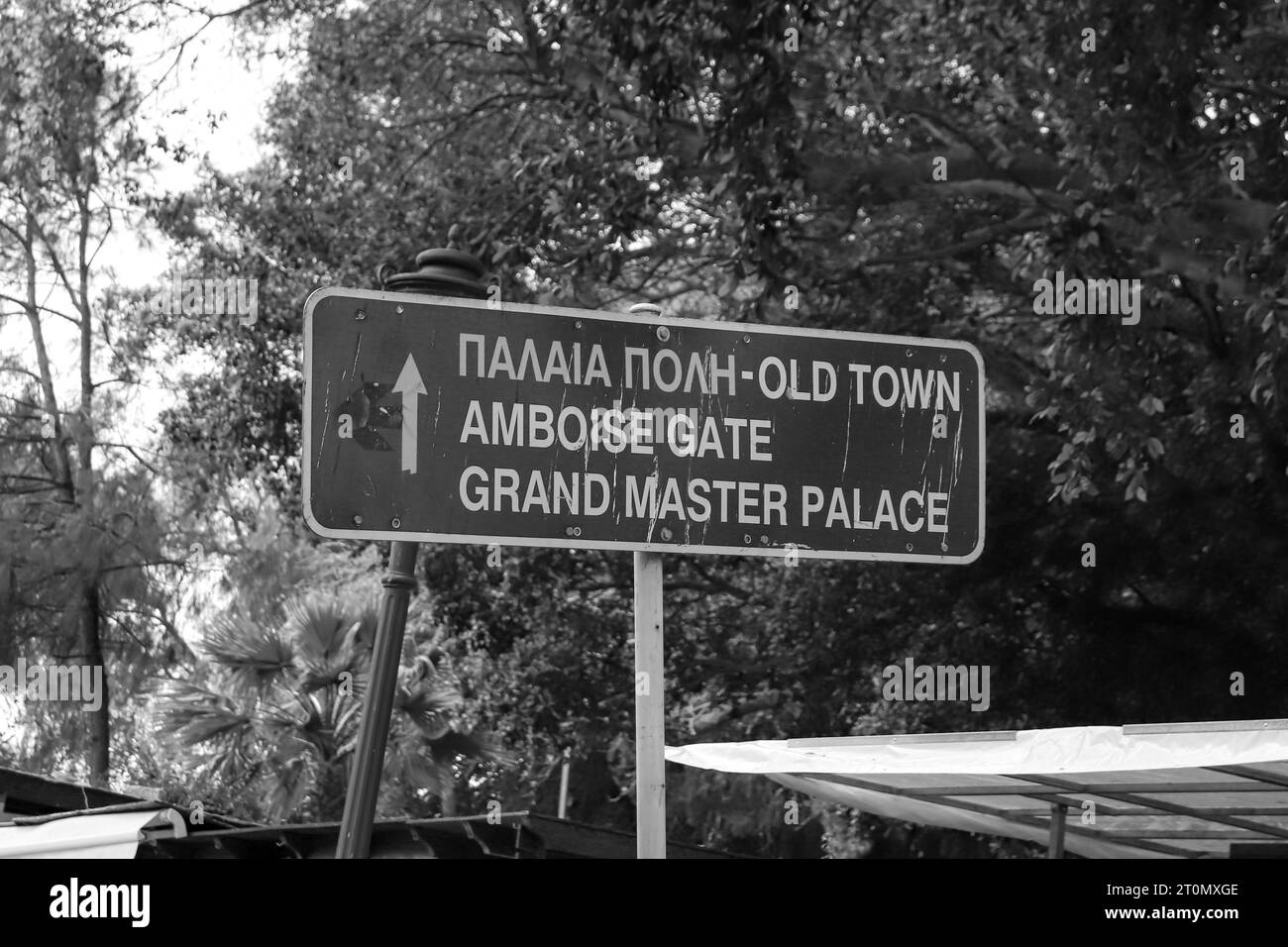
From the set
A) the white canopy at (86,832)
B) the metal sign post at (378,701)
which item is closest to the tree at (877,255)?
the white canopy at (86,832)

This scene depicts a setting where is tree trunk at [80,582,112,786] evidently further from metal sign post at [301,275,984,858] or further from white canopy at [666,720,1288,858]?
metal sign post at [301,275,984,858]

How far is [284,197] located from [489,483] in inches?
474

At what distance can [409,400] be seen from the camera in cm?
290

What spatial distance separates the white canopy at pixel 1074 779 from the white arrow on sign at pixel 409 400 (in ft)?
10.7

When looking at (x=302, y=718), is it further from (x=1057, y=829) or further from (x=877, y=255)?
(x=1057, y=829)

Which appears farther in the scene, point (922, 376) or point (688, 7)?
point (688, 7)

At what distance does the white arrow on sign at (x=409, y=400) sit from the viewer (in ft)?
9.41

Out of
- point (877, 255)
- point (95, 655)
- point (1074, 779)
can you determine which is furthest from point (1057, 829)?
point (95, 655)

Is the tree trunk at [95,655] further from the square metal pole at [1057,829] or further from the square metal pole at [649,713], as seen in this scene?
the square metal pole at [649,713]

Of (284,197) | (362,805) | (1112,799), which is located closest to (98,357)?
(284,197)

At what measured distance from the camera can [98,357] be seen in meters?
23.2

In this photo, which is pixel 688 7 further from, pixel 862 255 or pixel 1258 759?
pixel 1258 759

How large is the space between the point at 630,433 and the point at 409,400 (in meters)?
0.42

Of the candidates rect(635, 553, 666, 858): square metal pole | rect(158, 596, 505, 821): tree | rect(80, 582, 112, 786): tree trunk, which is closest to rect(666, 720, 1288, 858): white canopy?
rect(635, 553, 666, 858): square metal pole
